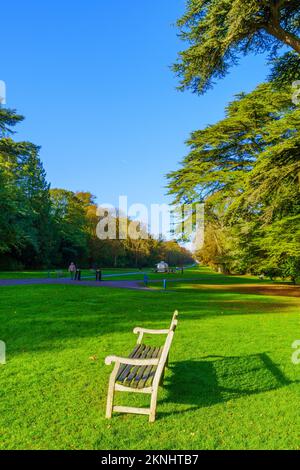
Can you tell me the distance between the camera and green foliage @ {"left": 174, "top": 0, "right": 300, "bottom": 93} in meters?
10.0

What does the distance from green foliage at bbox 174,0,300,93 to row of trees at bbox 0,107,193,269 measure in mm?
28576

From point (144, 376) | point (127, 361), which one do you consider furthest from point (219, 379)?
point (127, 361)

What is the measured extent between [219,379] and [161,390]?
1.11m

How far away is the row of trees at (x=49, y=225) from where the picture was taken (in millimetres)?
43628

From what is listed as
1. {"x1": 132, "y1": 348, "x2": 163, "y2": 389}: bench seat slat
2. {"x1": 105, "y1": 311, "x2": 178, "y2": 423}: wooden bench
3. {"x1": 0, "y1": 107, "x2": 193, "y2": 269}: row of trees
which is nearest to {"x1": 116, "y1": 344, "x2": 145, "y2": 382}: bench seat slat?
{"x1": 105, "y1": 311, "x2": 178, "y2": 423}: wooden bench

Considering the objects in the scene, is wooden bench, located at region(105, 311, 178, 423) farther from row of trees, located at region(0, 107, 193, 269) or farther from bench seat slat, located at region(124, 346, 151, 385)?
row of trees, located at region(0, 107, 193, 269)

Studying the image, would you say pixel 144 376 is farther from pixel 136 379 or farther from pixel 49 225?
pixel 49 225

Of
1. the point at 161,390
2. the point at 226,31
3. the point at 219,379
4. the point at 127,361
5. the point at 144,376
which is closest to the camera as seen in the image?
the point at 127,361

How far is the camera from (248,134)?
20.0m

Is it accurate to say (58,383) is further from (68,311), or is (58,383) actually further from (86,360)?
(68,311)

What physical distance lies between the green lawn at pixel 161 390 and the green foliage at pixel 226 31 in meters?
8.25

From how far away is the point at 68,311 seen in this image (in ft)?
39.2

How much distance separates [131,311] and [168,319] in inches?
74.7
